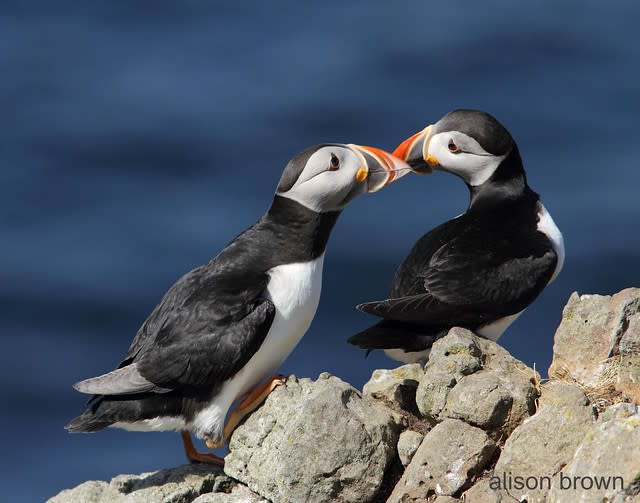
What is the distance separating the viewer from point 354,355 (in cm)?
1864

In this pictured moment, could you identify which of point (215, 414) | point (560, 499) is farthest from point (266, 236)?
point (560, 499)

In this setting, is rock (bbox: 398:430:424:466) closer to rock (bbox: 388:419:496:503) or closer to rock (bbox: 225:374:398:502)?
rock (bbox: 225:374:398:502)

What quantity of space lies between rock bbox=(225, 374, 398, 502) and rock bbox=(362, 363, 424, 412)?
56 centimetres

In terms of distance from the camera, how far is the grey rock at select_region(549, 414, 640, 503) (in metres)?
7.36

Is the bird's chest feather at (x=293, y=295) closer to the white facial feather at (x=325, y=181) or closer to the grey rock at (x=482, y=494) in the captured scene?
the white facial feather at (x=325, y=181)

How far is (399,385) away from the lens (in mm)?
9688

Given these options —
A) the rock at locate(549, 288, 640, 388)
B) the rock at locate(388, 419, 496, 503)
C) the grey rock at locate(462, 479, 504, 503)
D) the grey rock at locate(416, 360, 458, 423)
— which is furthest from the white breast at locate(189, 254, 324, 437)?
the grey rock at locate(462, 479, 504, 503)

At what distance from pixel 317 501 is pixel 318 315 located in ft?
34.7

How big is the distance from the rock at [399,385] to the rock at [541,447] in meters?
1.30

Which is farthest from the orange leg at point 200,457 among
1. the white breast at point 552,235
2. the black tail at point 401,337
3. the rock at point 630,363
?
the white breast at point 552,235

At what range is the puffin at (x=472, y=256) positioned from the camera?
32.6ft

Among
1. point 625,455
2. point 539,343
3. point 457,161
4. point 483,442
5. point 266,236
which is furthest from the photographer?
point 539,343

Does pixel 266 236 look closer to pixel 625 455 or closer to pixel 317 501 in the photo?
pixel 317 501

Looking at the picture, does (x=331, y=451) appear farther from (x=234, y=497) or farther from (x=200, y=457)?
(x=200, y=457)
